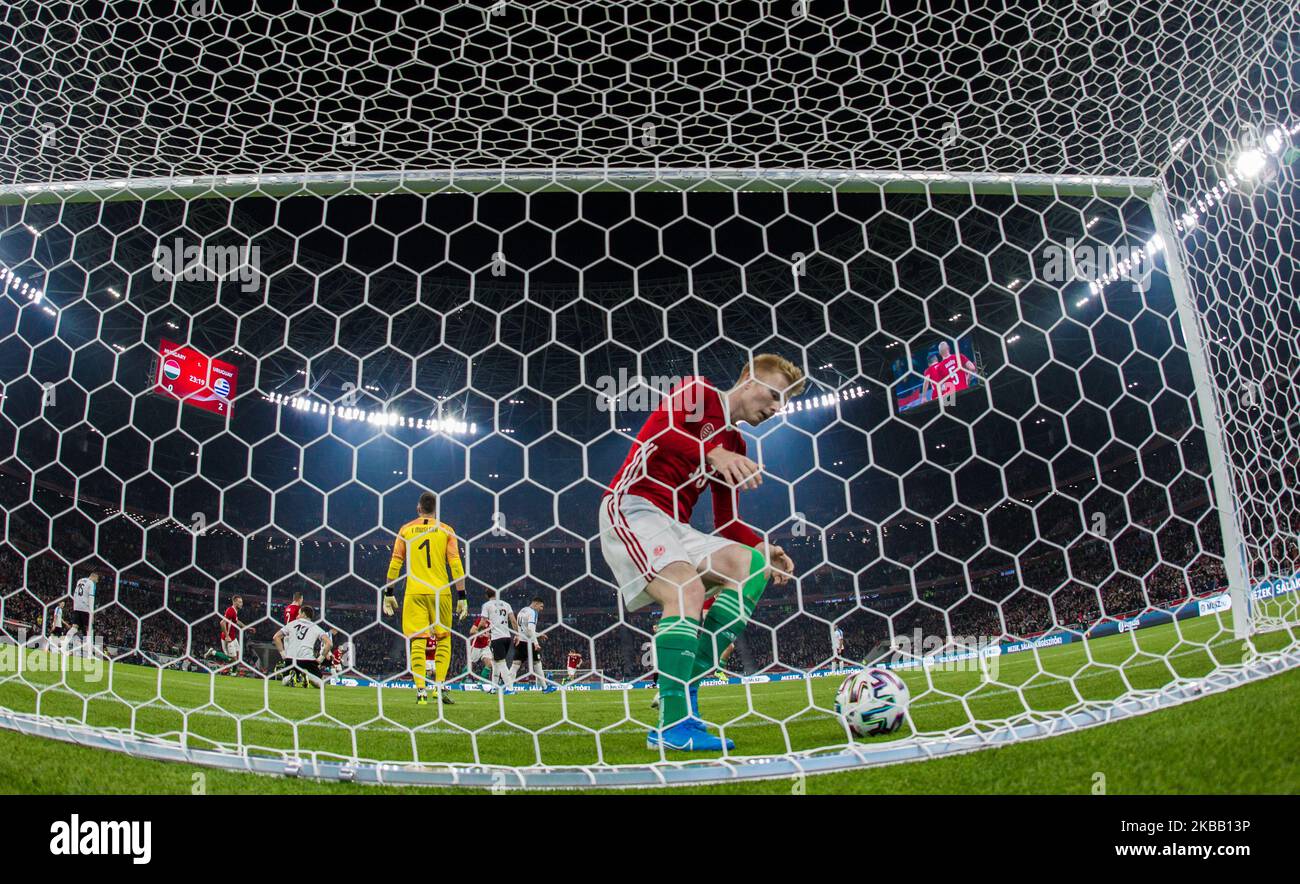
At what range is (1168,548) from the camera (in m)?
11.8

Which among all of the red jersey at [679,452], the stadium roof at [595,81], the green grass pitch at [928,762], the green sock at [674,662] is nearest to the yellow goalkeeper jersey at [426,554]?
the green grass pitch at [928,762]

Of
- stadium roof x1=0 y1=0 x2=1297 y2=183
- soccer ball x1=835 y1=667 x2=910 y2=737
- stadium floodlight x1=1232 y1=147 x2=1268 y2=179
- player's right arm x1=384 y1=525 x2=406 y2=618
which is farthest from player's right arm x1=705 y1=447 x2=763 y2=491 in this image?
stadium floodlight x1=1232 y1=147 x2=1268 y2=179

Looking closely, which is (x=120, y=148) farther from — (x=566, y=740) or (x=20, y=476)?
(x=20, y=476)

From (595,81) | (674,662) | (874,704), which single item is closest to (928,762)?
(874,704)

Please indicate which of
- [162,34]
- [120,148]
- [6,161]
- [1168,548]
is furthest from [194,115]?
[1168,548]

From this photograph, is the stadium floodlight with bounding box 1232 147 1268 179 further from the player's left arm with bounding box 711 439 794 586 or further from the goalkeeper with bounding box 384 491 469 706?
the goalkeeper with bounding box 384 491 469 706

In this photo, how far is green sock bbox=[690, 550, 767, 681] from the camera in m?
2.12

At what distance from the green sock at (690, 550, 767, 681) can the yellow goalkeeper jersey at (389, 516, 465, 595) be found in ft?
7.44

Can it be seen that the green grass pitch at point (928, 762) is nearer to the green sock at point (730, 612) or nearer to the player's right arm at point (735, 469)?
the green sock at point (730, 612)

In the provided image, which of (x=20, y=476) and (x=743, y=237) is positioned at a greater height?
(x=20, y=476)

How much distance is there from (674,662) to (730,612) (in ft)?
0.95
